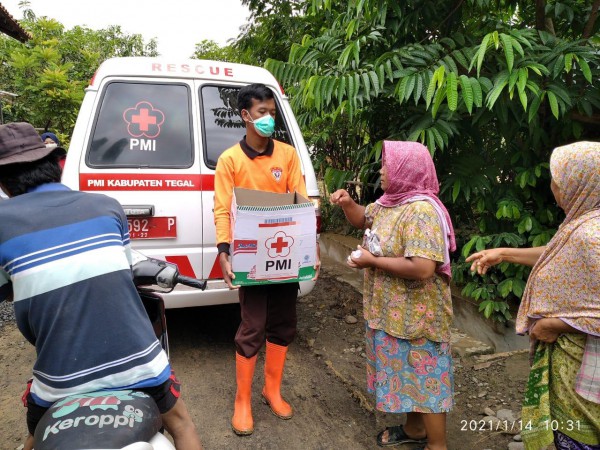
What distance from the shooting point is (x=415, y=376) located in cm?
216

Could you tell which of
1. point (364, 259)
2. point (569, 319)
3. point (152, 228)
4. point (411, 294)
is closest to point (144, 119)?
point (152, 228)

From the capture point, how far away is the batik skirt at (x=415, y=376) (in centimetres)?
215

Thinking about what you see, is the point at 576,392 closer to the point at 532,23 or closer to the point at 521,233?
the point at 521,233

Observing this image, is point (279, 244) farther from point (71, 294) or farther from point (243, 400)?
point (71, 294)

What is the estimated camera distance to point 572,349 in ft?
5.51

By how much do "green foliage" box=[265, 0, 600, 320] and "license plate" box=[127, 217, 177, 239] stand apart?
4.06 feet

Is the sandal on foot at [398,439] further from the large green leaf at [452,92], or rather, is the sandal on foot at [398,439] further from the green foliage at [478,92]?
the large green leaf at [452,92]

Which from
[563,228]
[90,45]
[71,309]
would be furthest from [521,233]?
[90,45]

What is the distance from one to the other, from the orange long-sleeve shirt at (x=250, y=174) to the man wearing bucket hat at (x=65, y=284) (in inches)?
36.6

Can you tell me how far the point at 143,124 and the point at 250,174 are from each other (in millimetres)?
991

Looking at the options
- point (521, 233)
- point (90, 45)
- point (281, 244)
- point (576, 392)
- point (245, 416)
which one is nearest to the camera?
point (576, 392)

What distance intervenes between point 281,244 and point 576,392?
55.1 inches

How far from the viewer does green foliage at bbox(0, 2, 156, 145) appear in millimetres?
6977
